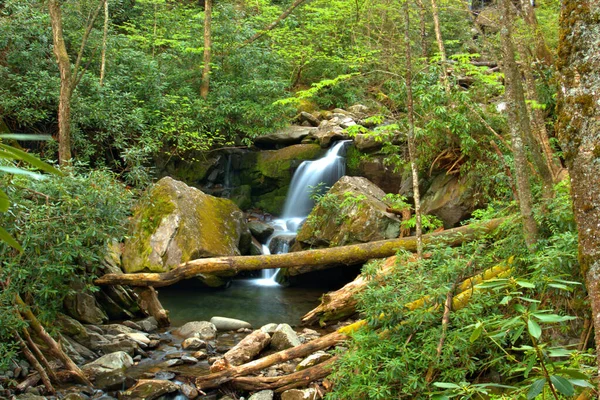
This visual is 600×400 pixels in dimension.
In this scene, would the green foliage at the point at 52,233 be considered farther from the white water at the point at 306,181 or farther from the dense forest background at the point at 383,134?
the white water at the point at 306,181

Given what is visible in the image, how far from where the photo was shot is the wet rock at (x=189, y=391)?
18.6 feet

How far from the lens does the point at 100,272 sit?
7738 millimetres

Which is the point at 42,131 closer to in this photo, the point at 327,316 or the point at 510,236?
the point at 327,316

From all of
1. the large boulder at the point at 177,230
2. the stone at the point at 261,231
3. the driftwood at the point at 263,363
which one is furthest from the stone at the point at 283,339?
the stone at the point at 261,231

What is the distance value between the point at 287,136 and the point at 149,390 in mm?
9578

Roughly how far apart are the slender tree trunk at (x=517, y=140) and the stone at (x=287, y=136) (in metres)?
9.41

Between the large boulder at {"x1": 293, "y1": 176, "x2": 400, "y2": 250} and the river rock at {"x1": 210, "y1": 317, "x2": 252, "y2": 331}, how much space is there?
255 centimetres

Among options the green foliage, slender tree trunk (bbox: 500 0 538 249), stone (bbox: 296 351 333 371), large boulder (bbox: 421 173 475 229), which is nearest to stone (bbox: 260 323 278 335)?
stone (bbox: 296 351 333 371)

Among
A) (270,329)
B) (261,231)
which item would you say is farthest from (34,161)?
(261,231)

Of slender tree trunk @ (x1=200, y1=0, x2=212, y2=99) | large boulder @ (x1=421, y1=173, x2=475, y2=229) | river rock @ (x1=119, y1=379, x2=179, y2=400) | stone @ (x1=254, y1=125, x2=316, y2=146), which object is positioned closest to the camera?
river rock @ (x1=119, y1=379, x2=179, y2=400)

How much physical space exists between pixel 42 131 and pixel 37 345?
807cm

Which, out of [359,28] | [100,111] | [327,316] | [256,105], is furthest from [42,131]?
[359,28]

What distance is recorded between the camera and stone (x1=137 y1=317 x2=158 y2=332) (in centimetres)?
787

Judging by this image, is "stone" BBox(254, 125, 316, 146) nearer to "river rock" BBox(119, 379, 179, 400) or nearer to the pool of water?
the pool of water
